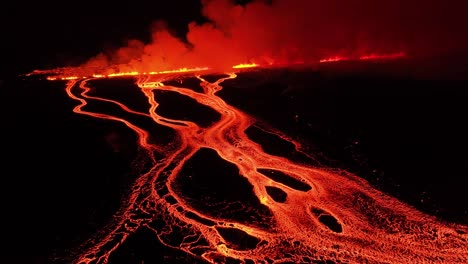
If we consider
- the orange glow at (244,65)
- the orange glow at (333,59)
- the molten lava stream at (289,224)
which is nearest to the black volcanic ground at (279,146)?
the molten lava stream at (289,224)

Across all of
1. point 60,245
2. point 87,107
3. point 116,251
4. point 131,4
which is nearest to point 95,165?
point 60,245

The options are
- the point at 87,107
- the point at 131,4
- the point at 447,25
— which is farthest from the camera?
the point at 131,4

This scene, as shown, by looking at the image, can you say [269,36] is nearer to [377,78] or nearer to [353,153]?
[377,78]

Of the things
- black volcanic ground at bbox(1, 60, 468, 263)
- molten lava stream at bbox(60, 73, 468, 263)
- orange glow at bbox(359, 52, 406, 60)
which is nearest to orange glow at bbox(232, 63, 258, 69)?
black volcanic ground at bbox(1, 60, 468, 263)

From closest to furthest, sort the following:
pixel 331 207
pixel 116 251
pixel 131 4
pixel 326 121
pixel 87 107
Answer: pixel 116 251 < pixel 331 207 < pixel 326 121 < pixel 87 107 < pixel 131 4

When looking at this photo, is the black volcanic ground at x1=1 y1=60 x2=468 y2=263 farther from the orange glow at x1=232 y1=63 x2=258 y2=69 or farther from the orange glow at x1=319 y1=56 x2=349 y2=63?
the orange glow at x1=319 y1=56 x2=349 y2=63

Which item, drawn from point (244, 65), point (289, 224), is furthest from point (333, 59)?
point (289, 224)
